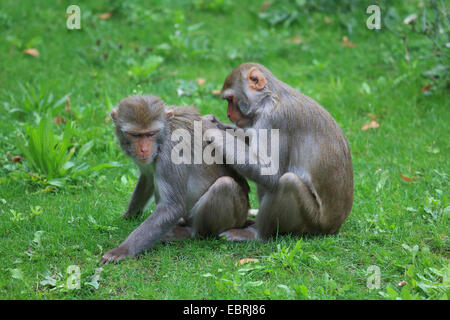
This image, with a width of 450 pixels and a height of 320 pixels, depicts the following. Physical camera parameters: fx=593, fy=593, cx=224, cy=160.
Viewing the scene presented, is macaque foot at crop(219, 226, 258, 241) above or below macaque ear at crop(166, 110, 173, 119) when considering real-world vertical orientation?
below

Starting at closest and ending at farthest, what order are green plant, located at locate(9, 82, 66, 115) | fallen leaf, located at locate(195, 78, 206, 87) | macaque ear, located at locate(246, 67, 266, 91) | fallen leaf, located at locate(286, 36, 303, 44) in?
macaque ear, located at locate(246, 67, 266, 91) → green plant, located at locate(9, 82, 66, 115) → fallen leaf, located at locate(195, 78, 206, 87) → fallen leaf, located at locate(286, 36, 303, 44)

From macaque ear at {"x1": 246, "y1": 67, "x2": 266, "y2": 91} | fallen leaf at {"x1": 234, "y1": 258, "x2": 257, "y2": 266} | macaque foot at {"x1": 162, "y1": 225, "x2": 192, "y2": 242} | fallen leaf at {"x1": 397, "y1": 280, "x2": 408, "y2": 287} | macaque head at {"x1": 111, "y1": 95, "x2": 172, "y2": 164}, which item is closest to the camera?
fallen leaf at {"x1": 397, "y1": 280, "x2": 408, "y2": 287}

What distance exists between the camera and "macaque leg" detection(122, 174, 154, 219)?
6918 millimetres

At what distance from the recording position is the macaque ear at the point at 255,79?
6512 mm

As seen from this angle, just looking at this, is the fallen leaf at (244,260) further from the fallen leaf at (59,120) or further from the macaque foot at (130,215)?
the fallen leaf at (59,120)

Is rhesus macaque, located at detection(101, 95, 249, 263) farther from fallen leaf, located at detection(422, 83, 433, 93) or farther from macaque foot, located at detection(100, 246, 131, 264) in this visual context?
fallen leaf, located at detection(422, 83, 433, 93)

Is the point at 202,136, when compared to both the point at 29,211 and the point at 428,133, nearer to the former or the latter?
the point at 29,211

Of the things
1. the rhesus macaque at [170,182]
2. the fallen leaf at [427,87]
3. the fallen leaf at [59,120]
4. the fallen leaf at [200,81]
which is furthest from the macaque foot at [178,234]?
the fallen leaf at [427,87]

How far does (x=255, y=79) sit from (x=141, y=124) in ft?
4.57

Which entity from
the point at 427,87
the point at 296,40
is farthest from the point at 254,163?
the point at 296,40

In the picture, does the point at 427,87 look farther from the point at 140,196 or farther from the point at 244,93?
the point at 140,196

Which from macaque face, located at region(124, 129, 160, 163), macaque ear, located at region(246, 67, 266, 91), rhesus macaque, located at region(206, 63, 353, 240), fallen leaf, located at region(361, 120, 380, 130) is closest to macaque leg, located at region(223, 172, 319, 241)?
Answer: rhesus macaque, located at region(206, 63, 353, 240)

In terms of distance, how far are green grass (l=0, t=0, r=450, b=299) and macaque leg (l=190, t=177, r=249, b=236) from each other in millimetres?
209

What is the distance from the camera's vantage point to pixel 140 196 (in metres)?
6.94
